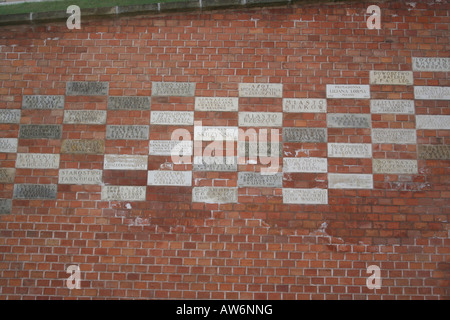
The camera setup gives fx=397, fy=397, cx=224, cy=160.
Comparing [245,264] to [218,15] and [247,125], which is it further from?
[218,15]

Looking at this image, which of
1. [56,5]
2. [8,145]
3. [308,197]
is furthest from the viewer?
[56,5]

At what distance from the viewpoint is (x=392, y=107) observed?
470 centimetres

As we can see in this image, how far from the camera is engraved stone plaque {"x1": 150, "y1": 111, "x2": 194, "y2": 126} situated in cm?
471

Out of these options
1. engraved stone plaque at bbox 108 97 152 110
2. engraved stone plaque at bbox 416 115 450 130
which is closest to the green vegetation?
engraved stone plaque at bbox 108 97 152 110

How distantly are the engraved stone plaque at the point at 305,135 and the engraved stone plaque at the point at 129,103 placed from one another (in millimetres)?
1685

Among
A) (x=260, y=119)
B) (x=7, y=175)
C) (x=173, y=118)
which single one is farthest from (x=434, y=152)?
(x=7, y=175)

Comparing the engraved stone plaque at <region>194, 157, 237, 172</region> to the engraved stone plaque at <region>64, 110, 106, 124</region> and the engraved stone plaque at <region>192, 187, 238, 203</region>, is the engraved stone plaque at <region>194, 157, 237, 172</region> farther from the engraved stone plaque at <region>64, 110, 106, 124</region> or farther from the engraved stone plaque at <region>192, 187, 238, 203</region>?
the engraved stone plaque at <region>64, 110, 106, 124</region>

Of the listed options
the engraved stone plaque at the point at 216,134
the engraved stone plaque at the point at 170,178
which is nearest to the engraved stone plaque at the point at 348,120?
the engraved stone plaque at the point at 216,134

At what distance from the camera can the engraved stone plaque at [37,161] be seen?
4.69 meters

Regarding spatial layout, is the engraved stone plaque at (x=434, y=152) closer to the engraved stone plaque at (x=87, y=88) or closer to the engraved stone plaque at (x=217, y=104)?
the engraved stone plaque at (x=217, y=104)

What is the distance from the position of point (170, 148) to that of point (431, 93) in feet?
10.4

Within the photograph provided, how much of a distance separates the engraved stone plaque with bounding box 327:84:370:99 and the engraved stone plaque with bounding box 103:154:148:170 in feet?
7.67

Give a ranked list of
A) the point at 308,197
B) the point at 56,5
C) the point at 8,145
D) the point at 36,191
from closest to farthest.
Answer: the point at 308,197 < the point at 36,191 < the point at 8,145 < the point at 56,5

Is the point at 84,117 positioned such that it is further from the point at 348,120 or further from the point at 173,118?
the point at 348,120
